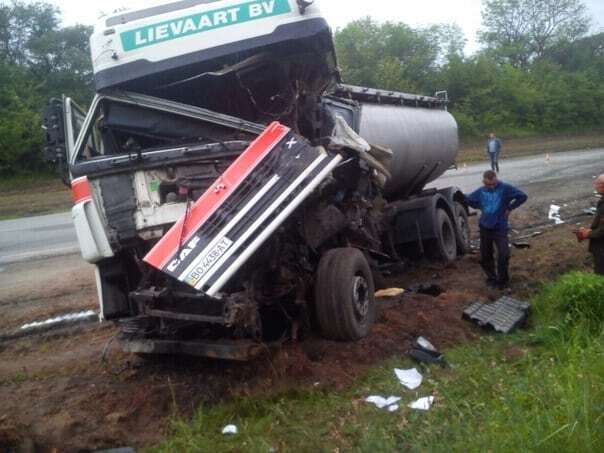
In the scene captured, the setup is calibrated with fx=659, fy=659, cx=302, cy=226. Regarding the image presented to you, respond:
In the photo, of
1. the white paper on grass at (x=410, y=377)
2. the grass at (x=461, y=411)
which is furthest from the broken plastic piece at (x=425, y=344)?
the white paper on grass at (x=410, y=377)

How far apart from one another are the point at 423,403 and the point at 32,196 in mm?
23961

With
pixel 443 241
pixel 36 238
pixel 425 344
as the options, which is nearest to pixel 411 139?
pixel 443 241

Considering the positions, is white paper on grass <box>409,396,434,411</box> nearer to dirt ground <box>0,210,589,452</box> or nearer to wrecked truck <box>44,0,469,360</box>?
dirt ground <box>0,210,589,452</box>

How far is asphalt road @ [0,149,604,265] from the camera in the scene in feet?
41.9

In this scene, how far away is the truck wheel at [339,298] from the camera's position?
5.59 metres

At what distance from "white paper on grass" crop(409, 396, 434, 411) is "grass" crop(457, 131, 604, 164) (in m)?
26.7

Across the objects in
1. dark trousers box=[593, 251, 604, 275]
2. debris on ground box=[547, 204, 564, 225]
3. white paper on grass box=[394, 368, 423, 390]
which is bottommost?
Result: debris on ground box=[547, 204, 564, 225]

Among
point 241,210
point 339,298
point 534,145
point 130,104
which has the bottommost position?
point 534,145

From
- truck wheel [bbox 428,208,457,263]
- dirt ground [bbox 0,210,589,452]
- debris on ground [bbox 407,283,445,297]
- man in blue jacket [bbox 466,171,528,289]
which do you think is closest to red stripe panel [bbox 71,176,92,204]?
dirt ground [bbox 0,210,589,452]

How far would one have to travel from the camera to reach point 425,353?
5.47 metres

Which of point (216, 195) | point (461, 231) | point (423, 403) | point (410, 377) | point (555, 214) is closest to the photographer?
point (423, 403)

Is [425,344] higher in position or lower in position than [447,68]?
lower

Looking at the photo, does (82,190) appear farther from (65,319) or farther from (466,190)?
(466,190)

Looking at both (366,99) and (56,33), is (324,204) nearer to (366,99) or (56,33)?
(366,99)
